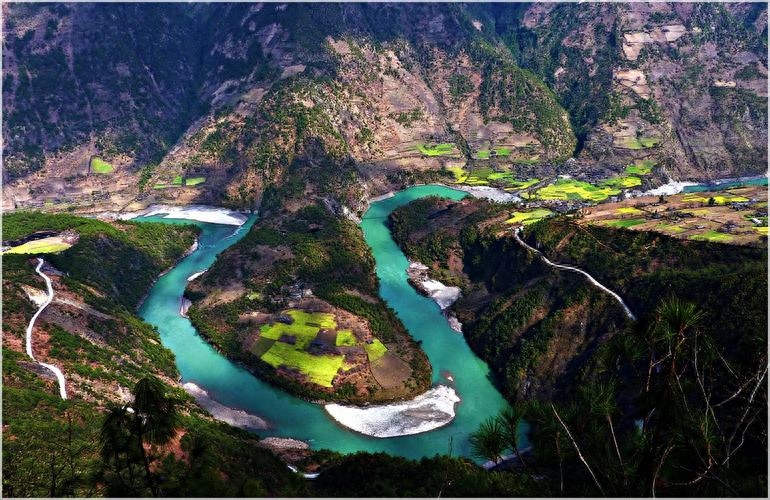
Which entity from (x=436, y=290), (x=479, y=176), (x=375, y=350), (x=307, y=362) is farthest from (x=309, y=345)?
(x=479, y=176)

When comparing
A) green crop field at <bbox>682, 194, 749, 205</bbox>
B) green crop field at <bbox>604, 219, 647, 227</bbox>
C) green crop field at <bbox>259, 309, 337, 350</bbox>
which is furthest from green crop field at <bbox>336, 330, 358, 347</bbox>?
green crop field at <bbox>682, 194, 749, 205</bbox>

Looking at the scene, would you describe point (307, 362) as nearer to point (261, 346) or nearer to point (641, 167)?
point (261, 346)

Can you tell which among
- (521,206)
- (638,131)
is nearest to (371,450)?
(521,206)

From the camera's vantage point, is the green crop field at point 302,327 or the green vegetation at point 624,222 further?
the green vegetation at point 624,222

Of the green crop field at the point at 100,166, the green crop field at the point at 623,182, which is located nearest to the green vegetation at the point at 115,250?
the green crop field at the point at 100,166

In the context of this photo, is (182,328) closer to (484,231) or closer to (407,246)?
(407,246)

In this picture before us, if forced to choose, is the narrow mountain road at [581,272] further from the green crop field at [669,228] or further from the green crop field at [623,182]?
the green crop field at [623,182]
